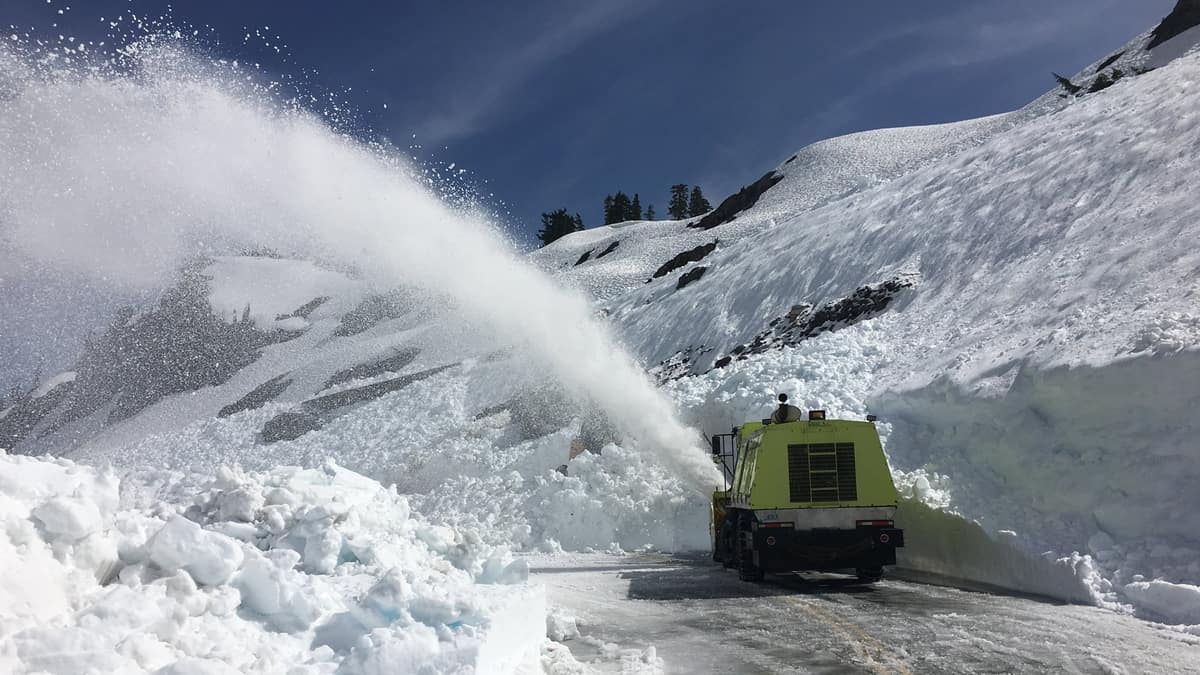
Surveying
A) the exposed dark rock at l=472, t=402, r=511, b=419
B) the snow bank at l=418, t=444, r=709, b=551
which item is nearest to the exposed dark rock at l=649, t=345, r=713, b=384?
the exposed dark rock at l=472, t=402, r=511, b=419

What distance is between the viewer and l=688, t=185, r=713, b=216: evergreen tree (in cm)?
12394

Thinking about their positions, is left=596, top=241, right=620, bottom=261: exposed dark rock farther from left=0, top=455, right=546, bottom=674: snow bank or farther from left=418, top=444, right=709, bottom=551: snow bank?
left=0, top=455, right=546, bottom=674: snow bank

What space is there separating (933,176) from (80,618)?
3100cm

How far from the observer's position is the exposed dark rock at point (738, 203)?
7819cm

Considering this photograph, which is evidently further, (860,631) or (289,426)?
(289,426)

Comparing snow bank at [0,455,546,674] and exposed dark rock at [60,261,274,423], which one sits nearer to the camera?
snow bank at [0,455,546,674]

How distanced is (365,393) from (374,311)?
21797mm

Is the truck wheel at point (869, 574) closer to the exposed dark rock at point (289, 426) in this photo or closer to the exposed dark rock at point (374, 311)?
the exposed dark rock at point (289, 426)

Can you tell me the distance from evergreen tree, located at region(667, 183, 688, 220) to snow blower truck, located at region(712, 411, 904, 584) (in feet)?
384

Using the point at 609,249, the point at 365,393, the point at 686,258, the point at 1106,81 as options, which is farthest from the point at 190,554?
the point at 609,249

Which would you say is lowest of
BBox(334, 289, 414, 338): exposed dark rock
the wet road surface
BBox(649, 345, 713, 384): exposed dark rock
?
the wet road surface

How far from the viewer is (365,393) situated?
43.0 metres

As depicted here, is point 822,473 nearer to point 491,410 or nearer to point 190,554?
point 190,554

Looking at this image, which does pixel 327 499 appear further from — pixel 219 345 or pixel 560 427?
pixel 219 345
